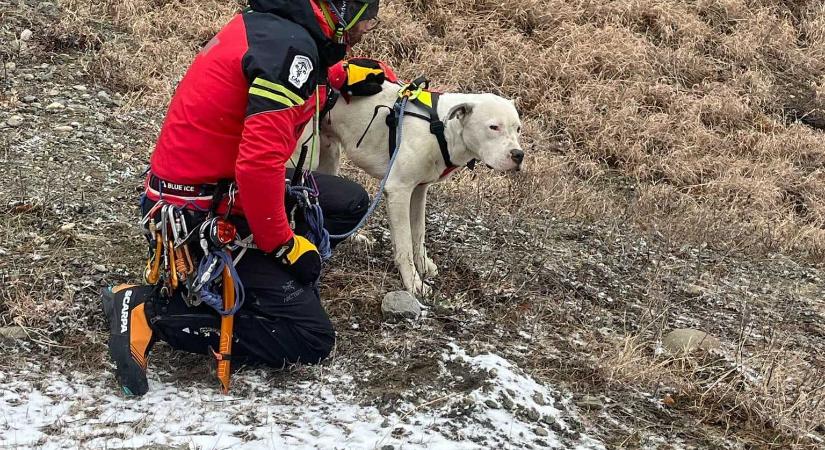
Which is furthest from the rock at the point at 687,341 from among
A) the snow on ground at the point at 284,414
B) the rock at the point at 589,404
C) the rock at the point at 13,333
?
the rock at the point at 13,333

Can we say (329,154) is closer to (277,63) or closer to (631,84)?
(277,63)

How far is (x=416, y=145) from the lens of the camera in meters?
4.17

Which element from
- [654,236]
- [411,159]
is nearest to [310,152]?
[411,159]

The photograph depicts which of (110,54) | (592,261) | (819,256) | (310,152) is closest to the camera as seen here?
(310,152)

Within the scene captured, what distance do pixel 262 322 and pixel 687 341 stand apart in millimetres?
2190

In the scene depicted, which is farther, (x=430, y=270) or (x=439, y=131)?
(x=430, y=270)

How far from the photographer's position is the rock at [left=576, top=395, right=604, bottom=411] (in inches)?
128

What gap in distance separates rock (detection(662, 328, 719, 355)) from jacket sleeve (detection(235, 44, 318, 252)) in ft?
7.29

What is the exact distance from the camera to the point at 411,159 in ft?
13.6

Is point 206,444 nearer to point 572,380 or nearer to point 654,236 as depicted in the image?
point 572,380

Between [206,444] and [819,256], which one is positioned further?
[819,256]

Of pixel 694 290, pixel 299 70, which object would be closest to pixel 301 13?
pixel 299 70

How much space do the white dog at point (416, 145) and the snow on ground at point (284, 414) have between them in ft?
3.67

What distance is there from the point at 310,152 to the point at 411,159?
0.59 meters
